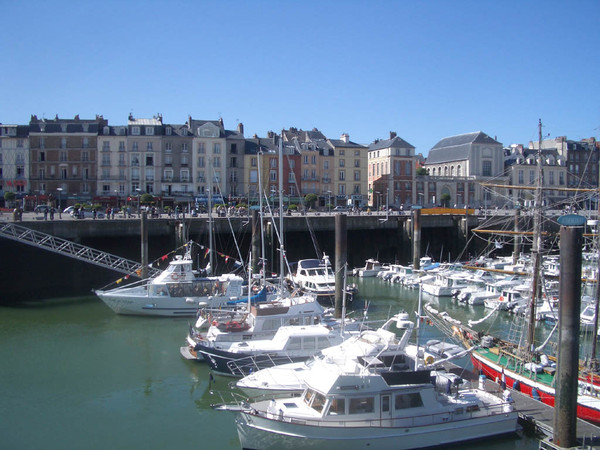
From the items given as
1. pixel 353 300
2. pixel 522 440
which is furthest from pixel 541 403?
pixel 353 300

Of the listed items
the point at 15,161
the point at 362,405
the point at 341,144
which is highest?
the point at 341,144

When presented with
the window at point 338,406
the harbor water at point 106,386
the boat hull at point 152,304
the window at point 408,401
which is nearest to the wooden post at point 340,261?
the harbor water at point 106,386

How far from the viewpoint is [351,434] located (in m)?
14.0

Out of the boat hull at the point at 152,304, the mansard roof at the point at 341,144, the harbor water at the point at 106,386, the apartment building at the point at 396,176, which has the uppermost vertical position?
the mansard roof at the point at 341,144

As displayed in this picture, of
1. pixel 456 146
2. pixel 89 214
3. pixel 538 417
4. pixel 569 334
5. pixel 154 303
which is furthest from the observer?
pixel 456 146

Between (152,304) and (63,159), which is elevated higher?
(63,159)

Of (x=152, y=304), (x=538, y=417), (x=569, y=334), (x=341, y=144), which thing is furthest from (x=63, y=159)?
(x=569, y=334)

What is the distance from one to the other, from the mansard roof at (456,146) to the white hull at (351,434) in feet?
222

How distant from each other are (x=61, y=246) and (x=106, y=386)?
16.7m

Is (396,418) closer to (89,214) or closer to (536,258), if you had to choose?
(536,258)

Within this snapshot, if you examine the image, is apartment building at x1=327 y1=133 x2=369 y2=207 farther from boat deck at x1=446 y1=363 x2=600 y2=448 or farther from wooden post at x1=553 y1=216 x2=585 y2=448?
wooden post at x1=553 y1=216 x2=585 y2=448

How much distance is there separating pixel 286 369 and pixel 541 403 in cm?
753

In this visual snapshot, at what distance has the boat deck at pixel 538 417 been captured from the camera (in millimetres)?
14086

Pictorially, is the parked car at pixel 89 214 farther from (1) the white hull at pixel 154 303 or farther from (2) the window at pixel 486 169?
(2) the window at pixel 486 169
